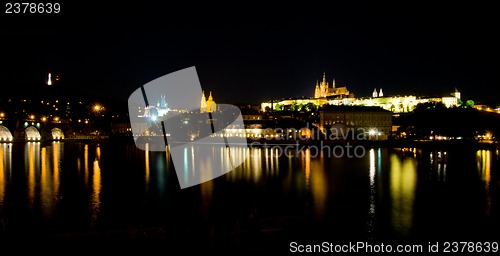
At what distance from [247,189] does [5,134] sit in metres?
26.0

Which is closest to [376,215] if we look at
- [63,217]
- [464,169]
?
[63,217]

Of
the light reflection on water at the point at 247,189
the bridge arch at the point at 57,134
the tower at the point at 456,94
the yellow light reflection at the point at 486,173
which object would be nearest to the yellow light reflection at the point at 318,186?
the light reflection on water at the point at 247,189

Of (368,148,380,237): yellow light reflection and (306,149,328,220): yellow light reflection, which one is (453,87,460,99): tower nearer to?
(306,149,328,220): yellow light reflection

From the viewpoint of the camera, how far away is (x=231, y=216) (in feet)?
25.1

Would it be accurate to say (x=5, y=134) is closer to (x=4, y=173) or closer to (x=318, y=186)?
(x=4, y=173)

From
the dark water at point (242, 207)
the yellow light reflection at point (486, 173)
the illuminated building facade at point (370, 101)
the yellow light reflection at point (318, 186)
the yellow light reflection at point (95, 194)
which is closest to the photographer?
the dark water at point (242, 207)

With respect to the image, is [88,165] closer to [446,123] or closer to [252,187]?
[252,187]

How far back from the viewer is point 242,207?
8383 millimetres

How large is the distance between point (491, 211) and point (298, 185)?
4.21m

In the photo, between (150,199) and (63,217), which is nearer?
(63,217)

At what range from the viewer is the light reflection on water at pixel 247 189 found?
785cm

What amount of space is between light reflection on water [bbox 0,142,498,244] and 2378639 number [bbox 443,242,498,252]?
2.11ft

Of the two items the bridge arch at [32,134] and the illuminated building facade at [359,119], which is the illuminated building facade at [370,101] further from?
the bridge arch at [32,134]

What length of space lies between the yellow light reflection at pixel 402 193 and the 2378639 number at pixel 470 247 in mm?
687
